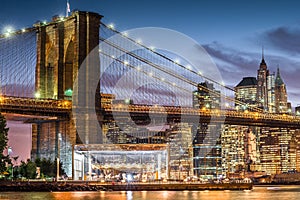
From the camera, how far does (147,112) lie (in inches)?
2955

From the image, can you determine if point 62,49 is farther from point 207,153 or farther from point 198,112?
point 207,153

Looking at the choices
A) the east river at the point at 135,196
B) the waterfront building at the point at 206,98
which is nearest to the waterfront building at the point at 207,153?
the waterfront building at the point at 206,98

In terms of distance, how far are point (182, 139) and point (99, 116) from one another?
93.2 metres

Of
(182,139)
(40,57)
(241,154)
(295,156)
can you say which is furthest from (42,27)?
(295,156)

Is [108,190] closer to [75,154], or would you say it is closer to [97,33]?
[75,154]

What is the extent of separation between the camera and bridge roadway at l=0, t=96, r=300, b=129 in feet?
217

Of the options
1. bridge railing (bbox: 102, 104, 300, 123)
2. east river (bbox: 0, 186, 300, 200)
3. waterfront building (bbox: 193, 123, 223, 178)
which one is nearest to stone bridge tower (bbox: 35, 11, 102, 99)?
bridge railing (bbox: 102, 104, 300, 123)

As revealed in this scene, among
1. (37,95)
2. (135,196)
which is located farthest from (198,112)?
(135,196)

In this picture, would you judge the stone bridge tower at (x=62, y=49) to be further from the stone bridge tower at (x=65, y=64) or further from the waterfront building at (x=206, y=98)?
the waterfront building at (x=206, y=98)

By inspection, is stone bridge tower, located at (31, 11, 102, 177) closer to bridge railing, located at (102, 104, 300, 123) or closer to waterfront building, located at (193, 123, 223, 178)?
bridge railing, located at (102, 104, 300, 123)

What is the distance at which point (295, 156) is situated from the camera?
19412 centimetres

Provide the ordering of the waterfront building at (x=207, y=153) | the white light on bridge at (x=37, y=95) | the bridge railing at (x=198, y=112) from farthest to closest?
the waterfront building at (x=207, y=153) < the bridge railing at (x=198, y=112) < the white light on bridge at (x=37, y=95)

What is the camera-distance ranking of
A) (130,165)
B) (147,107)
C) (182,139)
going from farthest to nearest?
(182,139), (147,107), (130,165)

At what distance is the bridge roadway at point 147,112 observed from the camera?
66188mm
